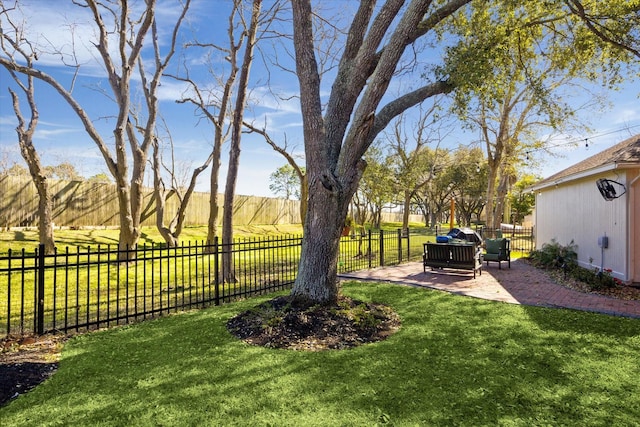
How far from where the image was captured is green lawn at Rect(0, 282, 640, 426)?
3.01 m

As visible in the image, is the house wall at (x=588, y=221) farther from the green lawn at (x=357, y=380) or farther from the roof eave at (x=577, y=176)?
the green lawn at (x=357, y=380)

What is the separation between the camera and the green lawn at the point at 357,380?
301 cm

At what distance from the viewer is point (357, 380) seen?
145 inches

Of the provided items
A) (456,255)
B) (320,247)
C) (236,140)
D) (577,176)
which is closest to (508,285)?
(456,255)

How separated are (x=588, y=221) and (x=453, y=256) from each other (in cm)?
472

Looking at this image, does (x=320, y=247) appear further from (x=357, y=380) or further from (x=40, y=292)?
(x=40, y=292)

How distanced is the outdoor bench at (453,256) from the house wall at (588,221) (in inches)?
128

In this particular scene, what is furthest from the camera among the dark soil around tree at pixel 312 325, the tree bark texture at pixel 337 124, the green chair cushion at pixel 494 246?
the green chair cushion at pixel 494 246

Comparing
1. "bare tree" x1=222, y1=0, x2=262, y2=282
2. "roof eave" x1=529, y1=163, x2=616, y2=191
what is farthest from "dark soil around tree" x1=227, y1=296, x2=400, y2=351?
"roof eave" x1=529, y1=163, x2=616, y2=191

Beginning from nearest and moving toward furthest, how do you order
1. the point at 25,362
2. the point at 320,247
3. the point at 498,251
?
the point at 25,362 < the point at 320,247 < the point at 498,251

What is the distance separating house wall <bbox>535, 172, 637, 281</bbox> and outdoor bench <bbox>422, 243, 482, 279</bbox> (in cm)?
325

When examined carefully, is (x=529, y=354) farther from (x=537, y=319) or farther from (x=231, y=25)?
(x=231, y=25)

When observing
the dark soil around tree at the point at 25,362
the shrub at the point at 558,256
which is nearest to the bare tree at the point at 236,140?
the dark soil around tree at the point at 25,362

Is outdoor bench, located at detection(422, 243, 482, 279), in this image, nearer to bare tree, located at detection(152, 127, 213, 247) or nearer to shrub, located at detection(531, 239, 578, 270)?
shrub, located at detection(531, 239, 578, 270)
